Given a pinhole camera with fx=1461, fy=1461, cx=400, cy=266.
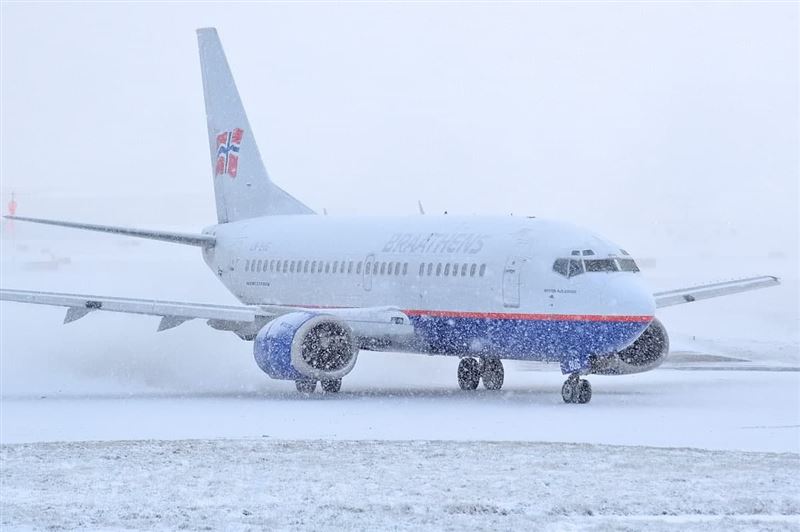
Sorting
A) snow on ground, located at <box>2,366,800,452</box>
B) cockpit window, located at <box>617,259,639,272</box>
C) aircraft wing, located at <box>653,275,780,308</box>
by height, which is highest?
cockpit window, located at <box>617,259,639,272</box>

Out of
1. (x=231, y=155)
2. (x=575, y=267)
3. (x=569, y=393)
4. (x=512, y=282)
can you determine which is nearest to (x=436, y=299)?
(x=512, y=282)

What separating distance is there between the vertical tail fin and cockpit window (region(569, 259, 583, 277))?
1171cm

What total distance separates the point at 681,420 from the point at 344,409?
5.60 meters

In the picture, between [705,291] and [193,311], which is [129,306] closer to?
[193,311]

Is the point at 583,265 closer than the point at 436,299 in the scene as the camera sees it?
Yes

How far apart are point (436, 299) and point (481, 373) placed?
8.00 ft

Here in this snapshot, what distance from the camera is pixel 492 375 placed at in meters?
28.8

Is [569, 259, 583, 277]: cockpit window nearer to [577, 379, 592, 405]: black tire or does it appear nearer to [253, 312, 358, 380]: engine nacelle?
[577, 379, 592, 405]: black tire

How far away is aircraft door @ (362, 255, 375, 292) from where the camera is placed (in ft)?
95.8

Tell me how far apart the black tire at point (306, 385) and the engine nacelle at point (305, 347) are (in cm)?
30

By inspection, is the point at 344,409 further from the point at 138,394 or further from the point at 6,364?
the point at 6,364

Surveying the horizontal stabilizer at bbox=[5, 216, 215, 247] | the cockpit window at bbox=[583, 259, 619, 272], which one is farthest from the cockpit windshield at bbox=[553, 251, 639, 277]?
the horizontal stabilizer at bbox=[5, 216, 215, 247]

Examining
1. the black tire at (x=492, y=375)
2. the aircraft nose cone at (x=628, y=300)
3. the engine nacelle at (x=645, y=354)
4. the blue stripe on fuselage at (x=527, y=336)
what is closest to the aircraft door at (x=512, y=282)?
the blue stripe on fuselage at (x=527, y=336)

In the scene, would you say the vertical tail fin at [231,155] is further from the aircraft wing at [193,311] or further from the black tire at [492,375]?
the black tire at [492,375]
